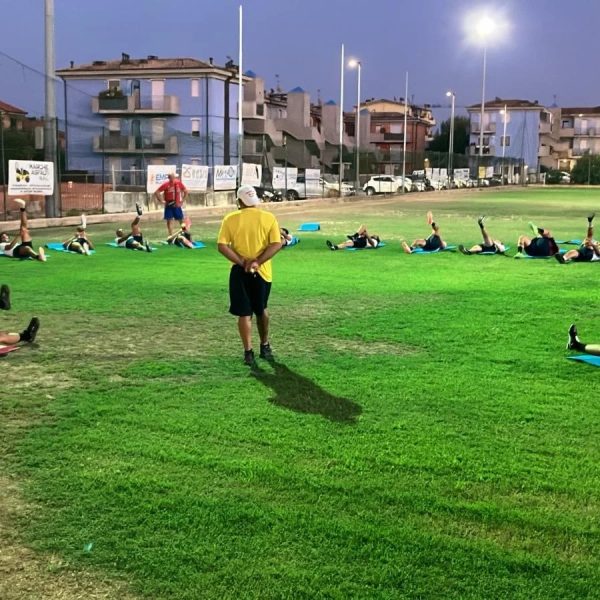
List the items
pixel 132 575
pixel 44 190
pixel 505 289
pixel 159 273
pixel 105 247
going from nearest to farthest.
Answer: pixel 132 575 → pixel 505 289 → pixel 159 273 → pixel 105 247 → pixel 44 190

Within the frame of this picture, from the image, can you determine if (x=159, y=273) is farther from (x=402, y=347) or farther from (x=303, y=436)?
(x=303, y=436)

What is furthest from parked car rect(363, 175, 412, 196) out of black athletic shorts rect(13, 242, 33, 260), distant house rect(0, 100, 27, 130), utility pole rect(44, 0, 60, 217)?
black athletic shorts rect(13, 242, 33, 260)

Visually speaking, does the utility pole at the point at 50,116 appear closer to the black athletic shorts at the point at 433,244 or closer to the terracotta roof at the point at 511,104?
the black athletic shorts at the point at 433,244

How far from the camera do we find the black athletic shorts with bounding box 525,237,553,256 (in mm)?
15750

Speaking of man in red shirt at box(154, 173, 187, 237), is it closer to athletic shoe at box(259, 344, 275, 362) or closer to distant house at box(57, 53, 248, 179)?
athletic shoe at box(259, 344, 275, 362)

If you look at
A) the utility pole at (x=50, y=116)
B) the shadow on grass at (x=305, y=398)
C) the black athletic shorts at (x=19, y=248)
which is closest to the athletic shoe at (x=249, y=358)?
the shadow on grass at (x=305, y=398)

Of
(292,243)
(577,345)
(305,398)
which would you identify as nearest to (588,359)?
(577,345)

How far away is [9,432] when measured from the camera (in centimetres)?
548

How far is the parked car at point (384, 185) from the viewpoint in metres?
55.9

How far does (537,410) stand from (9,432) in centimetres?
376

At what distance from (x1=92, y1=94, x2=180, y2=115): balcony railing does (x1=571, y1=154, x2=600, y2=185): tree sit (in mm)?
45481

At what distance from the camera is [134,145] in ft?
160

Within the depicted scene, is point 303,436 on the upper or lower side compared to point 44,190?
lower

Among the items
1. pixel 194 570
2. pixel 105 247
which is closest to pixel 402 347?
pixel 194 570
